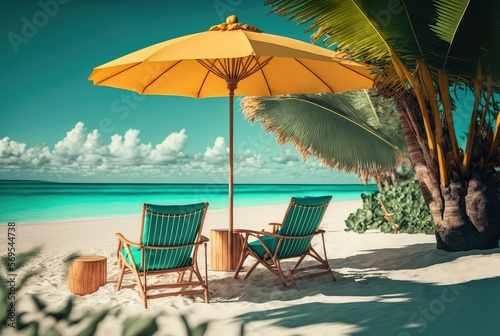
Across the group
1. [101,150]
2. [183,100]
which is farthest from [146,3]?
[101,150]

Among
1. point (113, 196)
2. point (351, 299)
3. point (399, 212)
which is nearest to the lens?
point (351, 299)

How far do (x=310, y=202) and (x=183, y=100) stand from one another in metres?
44.3

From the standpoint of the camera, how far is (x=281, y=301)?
13.5 ft

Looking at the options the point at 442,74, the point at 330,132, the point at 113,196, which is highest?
Answer: the point at 442,74

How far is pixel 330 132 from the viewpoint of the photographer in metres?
8.16

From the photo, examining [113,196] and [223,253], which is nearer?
[223,253]

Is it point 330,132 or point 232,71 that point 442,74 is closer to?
point 232,71

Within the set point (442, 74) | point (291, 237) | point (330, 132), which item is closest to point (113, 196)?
point (330, 132)

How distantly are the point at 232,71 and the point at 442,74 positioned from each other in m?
2.30

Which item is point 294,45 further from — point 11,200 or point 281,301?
point 11,200

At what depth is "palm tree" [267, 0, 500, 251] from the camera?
5.09m

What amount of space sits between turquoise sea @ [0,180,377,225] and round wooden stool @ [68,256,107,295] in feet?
60.7

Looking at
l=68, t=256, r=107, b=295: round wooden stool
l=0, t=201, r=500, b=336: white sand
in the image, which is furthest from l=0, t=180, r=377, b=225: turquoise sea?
l=0, t=201, r=500, b=336: white sand

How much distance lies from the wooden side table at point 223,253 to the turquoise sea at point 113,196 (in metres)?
18.2
